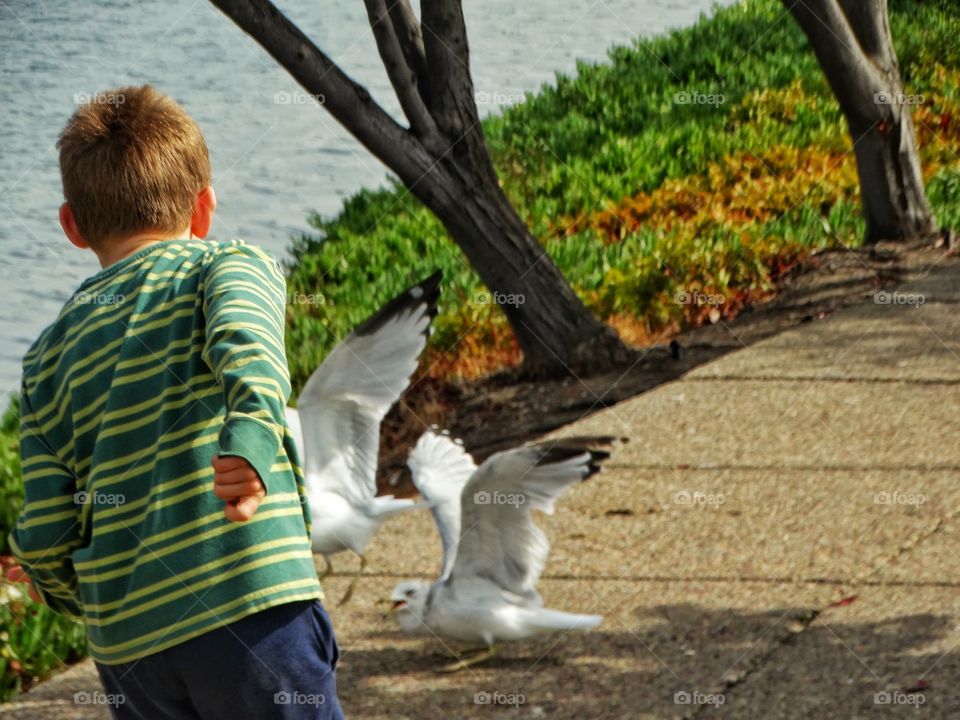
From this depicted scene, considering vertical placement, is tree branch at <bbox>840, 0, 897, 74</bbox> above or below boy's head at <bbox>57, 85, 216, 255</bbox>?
above

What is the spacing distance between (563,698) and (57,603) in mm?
1683

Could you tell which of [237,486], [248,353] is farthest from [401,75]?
[237,486]

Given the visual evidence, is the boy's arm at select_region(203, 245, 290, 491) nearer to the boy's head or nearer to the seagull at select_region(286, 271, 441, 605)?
the boy's head

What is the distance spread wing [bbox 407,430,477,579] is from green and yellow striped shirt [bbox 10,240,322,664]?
1.97 m

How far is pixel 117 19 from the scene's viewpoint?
14.3 metres

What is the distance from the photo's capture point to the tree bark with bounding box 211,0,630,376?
6.38m

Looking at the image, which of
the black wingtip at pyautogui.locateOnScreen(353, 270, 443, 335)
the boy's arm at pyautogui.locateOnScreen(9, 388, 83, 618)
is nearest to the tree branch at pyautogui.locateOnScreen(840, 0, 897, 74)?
the black wingtip at pyautogui.locateOnScreen(353, 270, 443, 335)

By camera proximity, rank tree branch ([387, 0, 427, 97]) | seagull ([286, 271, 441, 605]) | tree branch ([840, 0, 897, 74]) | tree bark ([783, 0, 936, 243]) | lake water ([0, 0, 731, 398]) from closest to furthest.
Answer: seagull ([286, 271, 441, 605]), tree branch ([387, 0, 427, 97]), tree bark ([783, 0, 936, 243]), tree branch ([840, 0, 897, 74]), lake water ([0, 0, 731, 398])

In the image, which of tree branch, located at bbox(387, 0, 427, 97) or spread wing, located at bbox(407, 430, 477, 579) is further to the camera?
tree branch, located at bbox(387, 0, 427, 97)

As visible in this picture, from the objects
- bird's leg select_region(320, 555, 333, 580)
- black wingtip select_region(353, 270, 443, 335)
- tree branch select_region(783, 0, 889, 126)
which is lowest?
bird's leg select_region(320, 555, 333, 580)

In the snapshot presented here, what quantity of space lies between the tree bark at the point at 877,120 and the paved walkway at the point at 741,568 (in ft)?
6.23

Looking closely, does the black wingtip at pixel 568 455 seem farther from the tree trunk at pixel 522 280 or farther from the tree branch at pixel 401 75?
the tree branch at pixel 401 75

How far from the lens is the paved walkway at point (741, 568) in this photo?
3715 millimetres

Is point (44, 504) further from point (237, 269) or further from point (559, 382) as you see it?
point (559, 382)
